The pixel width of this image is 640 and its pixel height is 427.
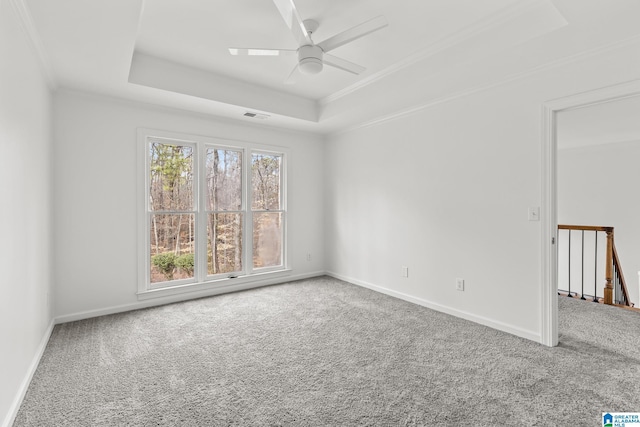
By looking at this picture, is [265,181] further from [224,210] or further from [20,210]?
[20,210]

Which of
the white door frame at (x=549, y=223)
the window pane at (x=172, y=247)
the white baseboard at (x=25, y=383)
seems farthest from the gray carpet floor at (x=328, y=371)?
the window pane at (x=172, y=247)

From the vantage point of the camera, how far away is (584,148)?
655 cm

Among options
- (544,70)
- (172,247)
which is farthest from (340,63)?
(172,247)

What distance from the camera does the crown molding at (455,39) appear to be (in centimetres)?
232

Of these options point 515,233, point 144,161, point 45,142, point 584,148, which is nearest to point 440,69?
point 515,233

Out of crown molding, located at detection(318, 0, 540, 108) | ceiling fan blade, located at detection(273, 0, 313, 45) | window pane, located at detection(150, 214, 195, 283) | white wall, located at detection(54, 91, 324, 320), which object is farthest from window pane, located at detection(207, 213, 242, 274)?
ceiling fan blade, located at detection(273, 0, 313, 45)

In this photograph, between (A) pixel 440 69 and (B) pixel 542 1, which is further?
(A) pixel 440 69

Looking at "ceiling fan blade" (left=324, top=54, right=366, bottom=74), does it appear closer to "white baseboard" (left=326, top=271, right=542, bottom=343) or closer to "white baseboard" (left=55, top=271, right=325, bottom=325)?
"white baseboard" (left=326, top=271, right=542, bottom=343)

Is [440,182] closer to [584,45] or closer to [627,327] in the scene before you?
[584,45]

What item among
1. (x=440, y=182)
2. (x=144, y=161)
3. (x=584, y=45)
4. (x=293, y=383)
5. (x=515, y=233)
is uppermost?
(x=584, y=45)

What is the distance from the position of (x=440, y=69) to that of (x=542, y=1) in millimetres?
871

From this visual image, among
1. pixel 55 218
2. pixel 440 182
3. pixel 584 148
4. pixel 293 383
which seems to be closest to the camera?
pixel 293 383

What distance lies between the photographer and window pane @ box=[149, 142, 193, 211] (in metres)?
3.90

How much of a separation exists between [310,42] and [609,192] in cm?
711
